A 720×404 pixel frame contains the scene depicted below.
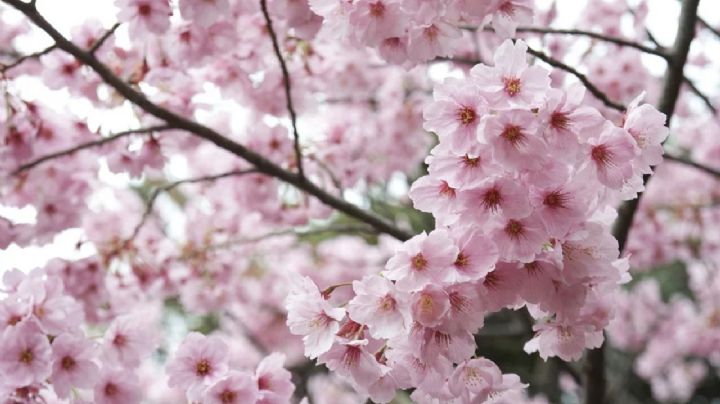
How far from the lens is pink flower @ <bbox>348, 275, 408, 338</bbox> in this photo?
1319mm

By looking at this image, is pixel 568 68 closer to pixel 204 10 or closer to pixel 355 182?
pixel 204 10

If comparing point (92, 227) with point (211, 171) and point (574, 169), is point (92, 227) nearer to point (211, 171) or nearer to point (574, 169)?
point (211, 171)

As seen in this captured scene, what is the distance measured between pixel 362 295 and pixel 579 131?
0.46 meters

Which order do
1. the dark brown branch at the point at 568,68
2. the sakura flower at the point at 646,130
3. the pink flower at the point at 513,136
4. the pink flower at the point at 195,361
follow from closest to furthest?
the pink flower at the point at 513,136 < the sakura flower at the point at 646,130 < the pink flower at the point at 195,361 < the dark brown branch at the point at 568,68

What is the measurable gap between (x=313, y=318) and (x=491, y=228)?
365 mm

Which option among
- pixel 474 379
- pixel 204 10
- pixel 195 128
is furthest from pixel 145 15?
pixel 474 379

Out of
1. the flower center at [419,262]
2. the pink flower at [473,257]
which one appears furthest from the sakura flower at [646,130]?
the flower center at [419,262]

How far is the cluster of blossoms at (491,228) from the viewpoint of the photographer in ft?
4.23

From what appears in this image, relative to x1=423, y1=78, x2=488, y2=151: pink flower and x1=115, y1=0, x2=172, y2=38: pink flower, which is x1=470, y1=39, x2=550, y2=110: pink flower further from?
x1=115, y1=0, x2=172, y2=38: pink flower

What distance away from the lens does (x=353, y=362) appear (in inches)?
54.6

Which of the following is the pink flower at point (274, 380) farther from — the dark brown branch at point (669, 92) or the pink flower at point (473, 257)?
the dark brown branch at point (669, 92)

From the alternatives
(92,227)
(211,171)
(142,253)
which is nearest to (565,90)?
(142,253)

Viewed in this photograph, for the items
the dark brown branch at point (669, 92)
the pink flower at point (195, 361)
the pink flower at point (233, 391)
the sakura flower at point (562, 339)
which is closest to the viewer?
the sakura flower at point (562, 339)

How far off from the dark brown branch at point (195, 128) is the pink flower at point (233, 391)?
2.25 feet
